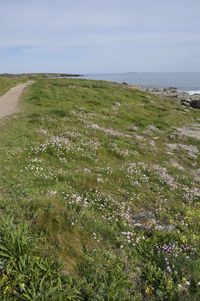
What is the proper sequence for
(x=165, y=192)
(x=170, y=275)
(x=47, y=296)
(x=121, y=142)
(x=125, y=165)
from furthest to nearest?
(x=121, y=142), (x=125, y=165), (x=165, y=192), (x=170, y=275), (x=47, y=296)

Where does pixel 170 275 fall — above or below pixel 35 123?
below

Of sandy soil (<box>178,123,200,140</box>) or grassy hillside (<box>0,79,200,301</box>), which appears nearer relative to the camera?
Result: grassy hillside (<box>0,79,200,301</box>)

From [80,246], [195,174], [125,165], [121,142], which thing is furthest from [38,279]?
[121,142]

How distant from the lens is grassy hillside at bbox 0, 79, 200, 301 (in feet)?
32.9

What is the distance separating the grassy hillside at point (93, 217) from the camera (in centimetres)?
1004

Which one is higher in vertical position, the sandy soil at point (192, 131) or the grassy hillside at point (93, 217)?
the grassy hillside at point (93, 217)

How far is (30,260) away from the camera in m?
10.0

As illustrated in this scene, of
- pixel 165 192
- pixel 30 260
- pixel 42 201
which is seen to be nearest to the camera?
pixel 30 260

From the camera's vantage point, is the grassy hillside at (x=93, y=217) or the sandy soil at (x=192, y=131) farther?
the sandy soil at (x=192, y=131)

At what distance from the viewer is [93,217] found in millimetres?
13578

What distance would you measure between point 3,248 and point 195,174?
51.4ft

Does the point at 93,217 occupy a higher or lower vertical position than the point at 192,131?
higher

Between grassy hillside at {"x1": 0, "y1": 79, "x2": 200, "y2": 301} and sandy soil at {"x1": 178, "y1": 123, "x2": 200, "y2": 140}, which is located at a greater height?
grassy hillside at {"x1": 0, "y1": 79, "x2": 200, "y2": 301}

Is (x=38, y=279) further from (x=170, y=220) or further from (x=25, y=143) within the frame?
(x=25, y=143)
